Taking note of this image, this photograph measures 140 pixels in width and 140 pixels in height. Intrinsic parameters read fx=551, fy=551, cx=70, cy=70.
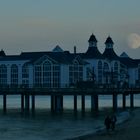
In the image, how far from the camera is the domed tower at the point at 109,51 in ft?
382

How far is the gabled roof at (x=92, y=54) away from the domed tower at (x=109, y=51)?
2.25 m

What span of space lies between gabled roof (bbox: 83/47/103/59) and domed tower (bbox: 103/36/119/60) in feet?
→ 7.38

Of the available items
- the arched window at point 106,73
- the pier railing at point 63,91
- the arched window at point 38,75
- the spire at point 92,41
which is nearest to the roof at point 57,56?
the arched window at point 38,75

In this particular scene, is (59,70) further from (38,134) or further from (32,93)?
(38,134)

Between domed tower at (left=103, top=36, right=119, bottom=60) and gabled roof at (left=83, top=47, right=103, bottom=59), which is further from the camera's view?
domed tower at (left=103, top=36, right=119, bottom=60)

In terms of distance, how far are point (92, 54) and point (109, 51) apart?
1217 cm

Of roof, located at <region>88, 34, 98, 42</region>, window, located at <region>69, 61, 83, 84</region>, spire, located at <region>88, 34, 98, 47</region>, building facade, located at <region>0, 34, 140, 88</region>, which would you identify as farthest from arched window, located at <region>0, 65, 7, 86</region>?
roof, located at <region>88, 34, 98, 42</region>

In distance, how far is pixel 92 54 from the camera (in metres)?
110

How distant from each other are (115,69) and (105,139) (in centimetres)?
8002

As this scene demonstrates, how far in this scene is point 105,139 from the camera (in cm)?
3500

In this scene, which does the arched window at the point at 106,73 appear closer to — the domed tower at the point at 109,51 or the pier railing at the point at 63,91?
the domed tower at the point at 109,51

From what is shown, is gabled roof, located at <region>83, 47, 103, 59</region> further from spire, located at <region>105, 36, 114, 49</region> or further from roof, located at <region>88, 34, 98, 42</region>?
spire, located at <region>105, 36, 114, 49</region>

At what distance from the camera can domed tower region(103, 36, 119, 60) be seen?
116525 millimetres

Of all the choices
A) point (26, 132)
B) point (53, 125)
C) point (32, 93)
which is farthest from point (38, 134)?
point (32, 93)
